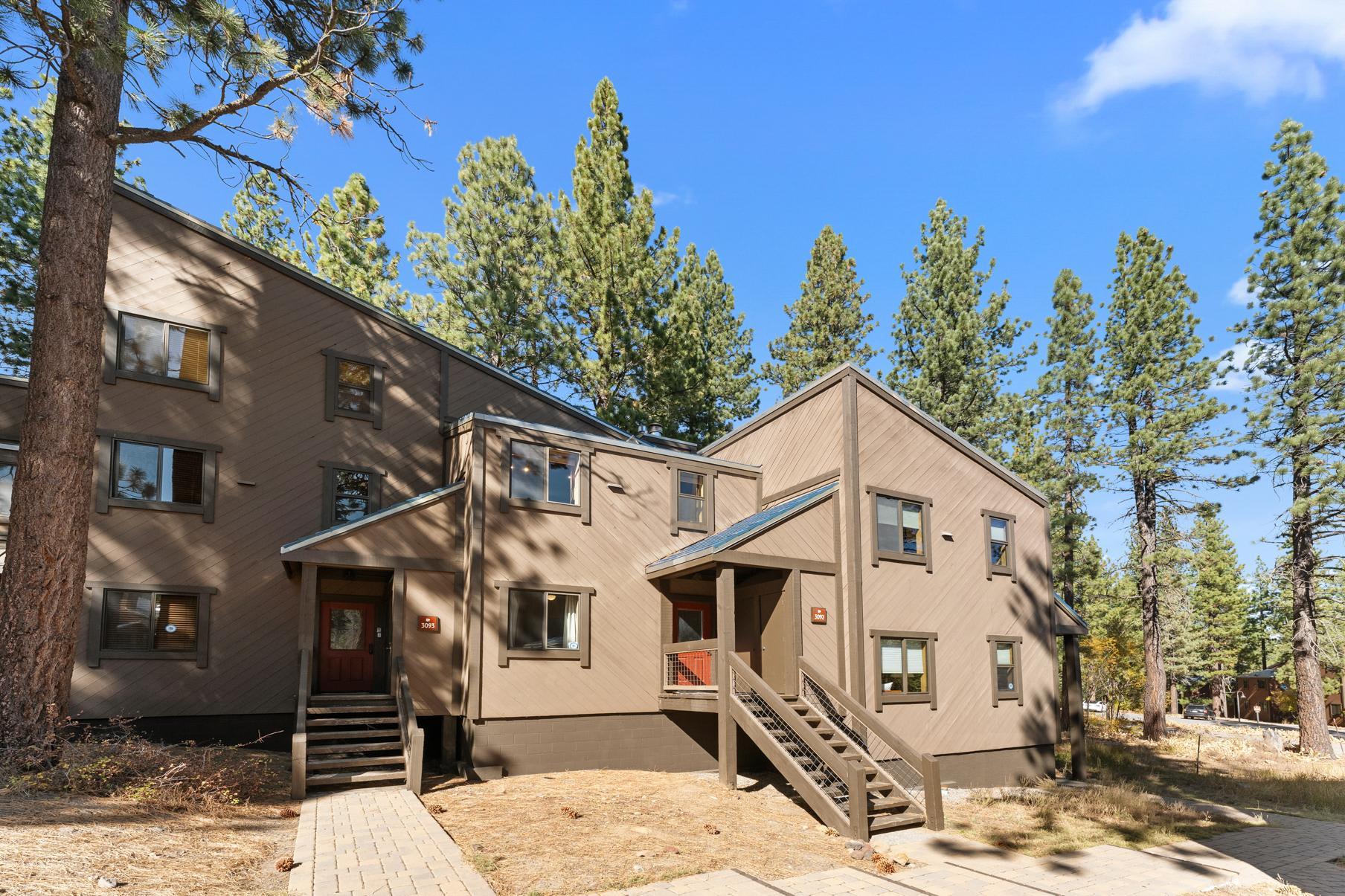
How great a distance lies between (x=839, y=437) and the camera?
1636cm

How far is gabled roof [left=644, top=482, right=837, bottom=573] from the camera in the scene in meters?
14.4

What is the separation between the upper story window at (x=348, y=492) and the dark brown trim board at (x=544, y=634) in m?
3.50

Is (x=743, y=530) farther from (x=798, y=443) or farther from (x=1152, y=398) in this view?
(x=1152, y=398)

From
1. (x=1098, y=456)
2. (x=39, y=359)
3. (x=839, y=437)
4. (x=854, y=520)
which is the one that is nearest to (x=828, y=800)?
(x=854, y=520)

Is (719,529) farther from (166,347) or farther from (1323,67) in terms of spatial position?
(1323,67)

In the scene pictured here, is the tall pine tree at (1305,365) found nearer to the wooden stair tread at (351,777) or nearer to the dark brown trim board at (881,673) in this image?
the dark brown trim board at (881,673)

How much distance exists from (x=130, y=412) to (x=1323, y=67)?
2036 cm

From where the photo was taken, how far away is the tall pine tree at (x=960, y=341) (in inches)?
1184

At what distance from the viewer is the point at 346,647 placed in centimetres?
1523

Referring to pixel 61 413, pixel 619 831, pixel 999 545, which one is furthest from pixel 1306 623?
pixel 61 413

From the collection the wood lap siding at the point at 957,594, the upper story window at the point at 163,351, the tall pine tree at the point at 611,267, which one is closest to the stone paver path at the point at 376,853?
the upper story window at the point at 163,351

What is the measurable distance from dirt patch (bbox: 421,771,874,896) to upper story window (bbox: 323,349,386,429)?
288 inches

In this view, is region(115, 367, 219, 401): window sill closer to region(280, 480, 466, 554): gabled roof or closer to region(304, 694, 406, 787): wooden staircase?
region(280, 480, 466, 554): gabled roof

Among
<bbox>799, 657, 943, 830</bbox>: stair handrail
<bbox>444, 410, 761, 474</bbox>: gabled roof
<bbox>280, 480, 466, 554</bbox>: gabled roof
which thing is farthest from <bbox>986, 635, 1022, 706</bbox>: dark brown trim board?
<bbox>280, 480, 466, 554</bbox>: gabled roof
